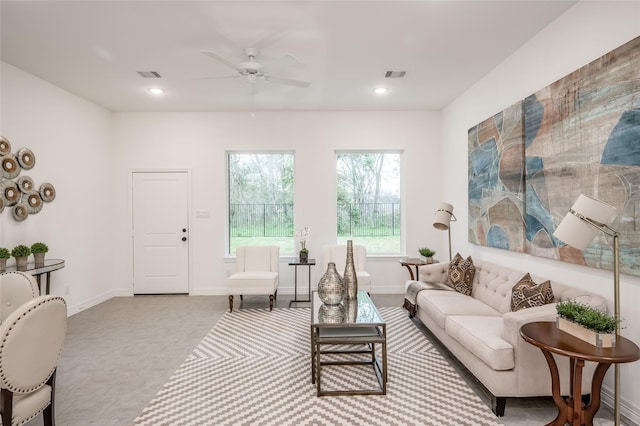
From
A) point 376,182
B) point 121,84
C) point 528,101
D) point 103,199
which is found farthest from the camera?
point 376,182

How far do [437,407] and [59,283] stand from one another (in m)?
4.63

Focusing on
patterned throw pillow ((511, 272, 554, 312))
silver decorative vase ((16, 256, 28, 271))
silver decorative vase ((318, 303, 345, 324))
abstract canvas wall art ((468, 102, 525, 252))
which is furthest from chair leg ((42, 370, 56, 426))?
abstract canvas wall art ((468, 102, 525, 252))

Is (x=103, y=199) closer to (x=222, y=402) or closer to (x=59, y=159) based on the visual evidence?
(x=59, y=159)

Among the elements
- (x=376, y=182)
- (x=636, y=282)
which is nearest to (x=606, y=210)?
(x=636, y=282)

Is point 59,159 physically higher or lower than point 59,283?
higher

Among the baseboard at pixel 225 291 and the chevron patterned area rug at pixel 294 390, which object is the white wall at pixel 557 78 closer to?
the chevron patterned area rug at pixel 294 390

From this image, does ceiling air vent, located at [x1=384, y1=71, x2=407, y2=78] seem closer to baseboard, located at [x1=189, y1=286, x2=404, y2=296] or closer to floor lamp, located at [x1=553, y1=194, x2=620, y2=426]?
floor lamp, located at [x1=553, y1=194, x2=620, y2=426]

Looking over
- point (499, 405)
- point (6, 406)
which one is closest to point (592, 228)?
point (499, 405)

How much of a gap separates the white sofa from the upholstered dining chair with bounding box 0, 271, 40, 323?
10.1 feet

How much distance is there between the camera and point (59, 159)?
4375 mm

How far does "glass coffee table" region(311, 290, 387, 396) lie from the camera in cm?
248

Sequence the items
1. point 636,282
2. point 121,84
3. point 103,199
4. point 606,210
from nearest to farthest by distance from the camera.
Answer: point 606,210
point 636,282
point 121,84
point 103,199

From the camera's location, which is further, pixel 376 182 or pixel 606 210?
pixel 376 182

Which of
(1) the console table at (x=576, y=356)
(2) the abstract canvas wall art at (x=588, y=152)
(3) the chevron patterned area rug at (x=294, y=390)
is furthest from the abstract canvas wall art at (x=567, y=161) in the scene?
(3) the chevron patterned area rug at (x=294, y=390)
